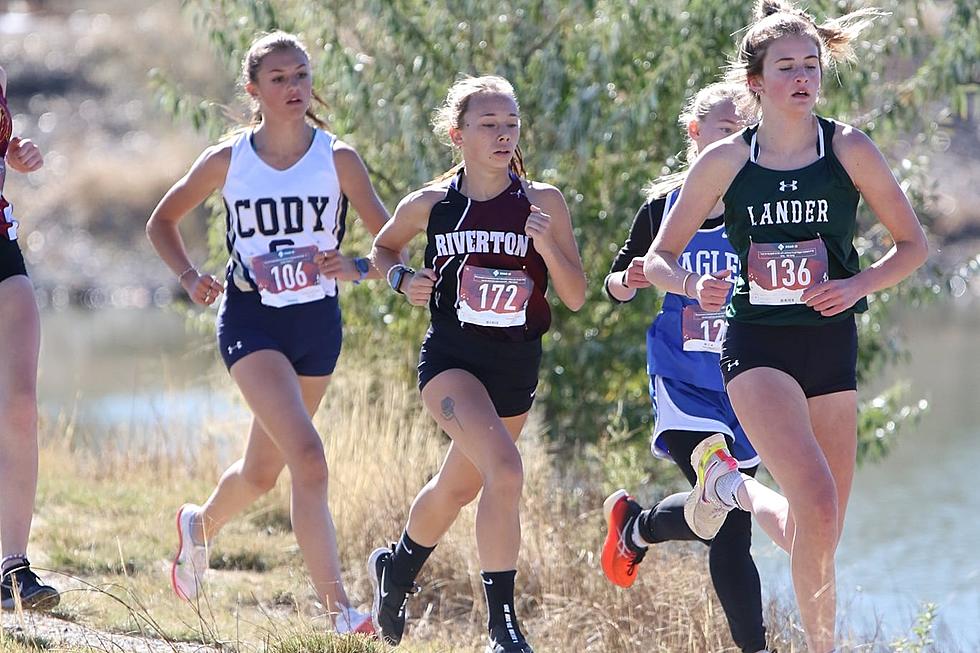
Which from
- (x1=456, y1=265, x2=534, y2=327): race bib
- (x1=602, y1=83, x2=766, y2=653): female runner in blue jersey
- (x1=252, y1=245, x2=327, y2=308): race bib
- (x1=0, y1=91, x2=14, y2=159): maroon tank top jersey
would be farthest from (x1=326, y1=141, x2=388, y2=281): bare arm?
(x1=0, y1=91, x2=14, y2=159): maroon tank top jersey

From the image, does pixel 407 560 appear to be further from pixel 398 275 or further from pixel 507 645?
pixel 398 275

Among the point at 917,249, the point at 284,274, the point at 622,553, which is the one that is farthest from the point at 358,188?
the point at 917,249

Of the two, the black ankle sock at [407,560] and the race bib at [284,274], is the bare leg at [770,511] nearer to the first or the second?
the black ankle sock at [407,560]

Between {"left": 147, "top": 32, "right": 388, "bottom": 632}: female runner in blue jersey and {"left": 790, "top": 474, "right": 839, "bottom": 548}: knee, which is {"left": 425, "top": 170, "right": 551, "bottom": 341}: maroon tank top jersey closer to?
{"left": 147, "top": 32, "right": 388, "bottom": 632}: female runner in blue jersey

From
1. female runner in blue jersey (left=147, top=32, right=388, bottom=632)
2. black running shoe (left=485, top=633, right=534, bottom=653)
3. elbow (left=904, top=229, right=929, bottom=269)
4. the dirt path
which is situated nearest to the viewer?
elbow (left=904, top=229, right=929, bottom=269)

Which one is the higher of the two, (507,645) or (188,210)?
(188,210)

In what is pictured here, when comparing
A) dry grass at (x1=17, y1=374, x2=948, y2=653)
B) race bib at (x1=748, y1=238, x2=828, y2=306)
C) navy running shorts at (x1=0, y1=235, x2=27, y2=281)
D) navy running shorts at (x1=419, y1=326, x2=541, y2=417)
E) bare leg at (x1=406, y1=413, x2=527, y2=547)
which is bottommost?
dry grass at (x1=17, y1=374, x2=948, y2=653)

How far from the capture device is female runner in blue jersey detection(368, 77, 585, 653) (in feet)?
15.3

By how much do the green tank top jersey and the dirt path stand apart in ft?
6.27

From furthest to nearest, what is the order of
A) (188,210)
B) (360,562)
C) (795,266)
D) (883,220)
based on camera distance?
1. (360,562)
2. (188,210)
3. (883,220)
4. (795,266)

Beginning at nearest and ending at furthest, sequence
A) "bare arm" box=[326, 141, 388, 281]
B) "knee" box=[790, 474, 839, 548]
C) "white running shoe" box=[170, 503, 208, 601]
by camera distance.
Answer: "knee" box=[790, 474, 839, 548] < "bare arm" box=[326, 141, 388, 281] < "white running shoe" box=[170, 503, 208, 601]

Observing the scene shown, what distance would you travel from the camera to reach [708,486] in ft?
15.4

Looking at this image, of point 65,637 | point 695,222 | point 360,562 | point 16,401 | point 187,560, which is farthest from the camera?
point 360,562

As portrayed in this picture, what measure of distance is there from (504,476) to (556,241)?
778mm
